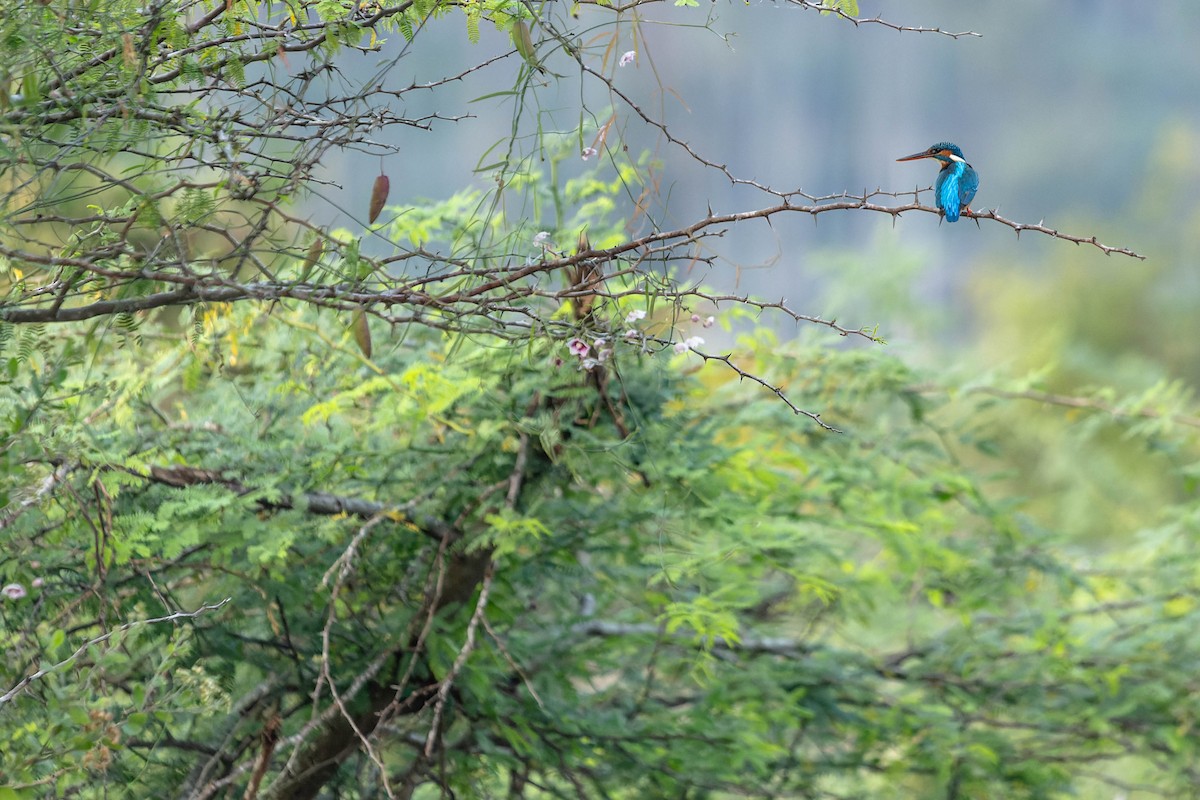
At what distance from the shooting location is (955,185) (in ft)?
4.99

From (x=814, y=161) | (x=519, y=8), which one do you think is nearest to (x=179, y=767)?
(x=519, y=8)

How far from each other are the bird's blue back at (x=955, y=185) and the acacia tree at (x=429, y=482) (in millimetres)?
157

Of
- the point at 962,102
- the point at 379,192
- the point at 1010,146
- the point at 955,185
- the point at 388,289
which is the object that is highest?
the point at 962,102

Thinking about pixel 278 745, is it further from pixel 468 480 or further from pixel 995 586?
pixel 995 586

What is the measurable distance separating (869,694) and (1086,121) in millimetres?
24721

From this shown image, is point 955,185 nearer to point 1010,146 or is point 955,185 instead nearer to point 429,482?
point 429,482

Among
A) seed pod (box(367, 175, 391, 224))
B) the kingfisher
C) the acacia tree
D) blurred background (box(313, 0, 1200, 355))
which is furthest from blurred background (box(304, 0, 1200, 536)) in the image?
the kingfisher

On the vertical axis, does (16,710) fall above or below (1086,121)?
below

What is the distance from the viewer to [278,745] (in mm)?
1759

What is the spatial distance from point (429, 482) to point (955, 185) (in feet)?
3.34

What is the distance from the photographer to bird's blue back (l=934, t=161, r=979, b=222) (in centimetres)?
149

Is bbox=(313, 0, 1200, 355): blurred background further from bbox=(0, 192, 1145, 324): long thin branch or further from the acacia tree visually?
Answer: bbox=(0, 192, 1145, 324): long thin branch

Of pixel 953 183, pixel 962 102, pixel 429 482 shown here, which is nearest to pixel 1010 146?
pixel 962 102

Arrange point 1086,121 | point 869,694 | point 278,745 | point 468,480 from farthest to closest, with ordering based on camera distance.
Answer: point 1086,121 → point 869,694 → point 468,480 → point 278,745
